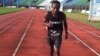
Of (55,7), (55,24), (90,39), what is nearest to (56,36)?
(55,24)

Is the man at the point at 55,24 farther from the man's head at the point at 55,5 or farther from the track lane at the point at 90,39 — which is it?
the track lane at the point at 90,39

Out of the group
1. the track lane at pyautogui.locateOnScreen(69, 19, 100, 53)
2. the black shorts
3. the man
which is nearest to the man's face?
the man

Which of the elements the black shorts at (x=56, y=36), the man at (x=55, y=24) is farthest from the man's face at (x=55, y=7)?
the black shorts at (x=56, y=36)

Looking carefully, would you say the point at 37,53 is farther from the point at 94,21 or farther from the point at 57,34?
the point at 94,21

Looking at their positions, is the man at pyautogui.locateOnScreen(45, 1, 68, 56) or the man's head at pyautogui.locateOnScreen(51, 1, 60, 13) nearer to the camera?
the man's head at pyautogui.locateOnScreen(51, 1, 60, 13)

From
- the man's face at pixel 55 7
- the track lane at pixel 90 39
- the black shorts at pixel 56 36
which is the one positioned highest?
the man's face at pixel 55 7

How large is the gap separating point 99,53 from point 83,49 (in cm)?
143

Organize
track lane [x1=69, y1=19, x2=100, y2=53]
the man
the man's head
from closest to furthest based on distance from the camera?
the man's head, the man, track lane [x1=69, y1=19, x2=100, y2=53]

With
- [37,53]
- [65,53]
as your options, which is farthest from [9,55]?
[65,53]

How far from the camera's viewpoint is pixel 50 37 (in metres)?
9.20

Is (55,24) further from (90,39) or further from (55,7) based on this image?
(90,39)

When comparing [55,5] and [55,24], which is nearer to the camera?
[55,5]

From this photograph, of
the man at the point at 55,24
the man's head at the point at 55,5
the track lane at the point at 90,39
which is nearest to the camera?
the man's head at the point at 55,5

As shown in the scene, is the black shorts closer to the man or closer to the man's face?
the man
